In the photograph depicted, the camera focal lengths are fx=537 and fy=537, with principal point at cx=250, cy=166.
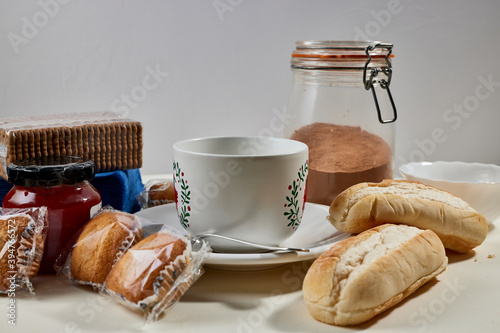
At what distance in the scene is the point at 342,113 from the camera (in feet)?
3.10

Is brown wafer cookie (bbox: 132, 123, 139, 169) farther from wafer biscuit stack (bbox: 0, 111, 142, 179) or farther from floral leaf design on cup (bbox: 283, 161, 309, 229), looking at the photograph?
floral leaf design on cup (bbox: 283, 161, 309, 229)

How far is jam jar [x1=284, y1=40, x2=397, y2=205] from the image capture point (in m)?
0.90

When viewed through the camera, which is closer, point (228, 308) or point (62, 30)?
point (228, 308)

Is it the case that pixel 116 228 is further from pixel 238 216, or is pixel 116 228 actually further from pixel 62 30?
pixel 62 30

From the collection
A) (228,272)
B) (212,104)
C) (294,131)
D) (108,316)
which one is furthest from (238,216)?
(212,104)

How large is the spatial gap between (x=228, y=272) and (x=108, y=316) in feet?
0.59

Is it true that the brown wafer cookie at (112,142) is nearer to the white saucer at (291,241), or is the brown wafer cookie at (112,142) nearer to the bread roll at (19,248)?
the white saucer at (291,241)

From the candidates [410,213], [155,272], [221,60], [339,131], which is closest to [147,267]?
[155,272]

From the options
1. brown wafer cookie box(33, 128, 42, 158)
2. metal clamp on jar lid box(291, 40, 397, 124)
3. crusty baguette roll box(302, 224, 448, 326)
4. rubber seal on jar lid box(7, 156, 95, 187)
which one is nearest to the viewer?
crusty baguette roll box(302, 224, 448, 326)

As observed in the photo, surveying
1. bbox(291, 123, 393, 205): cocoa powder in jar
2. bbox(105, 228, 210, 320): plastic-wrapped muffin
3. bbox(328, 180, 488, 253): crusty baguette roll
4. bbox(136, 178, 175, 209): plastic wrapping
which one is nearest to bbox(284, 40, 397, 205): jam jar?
bbox(291, 123, 393, 205): cocoa powder in jar

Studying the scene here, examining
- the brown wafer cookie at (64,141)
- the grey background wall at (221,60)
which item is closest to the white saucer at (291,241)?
the brown wafer cookie at (64,141)

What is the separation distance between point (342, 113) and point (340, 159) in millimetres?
91

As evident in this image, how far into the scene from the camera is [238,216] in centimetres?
67

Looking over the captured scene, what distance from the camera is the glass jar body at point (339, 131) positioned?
0.91m
